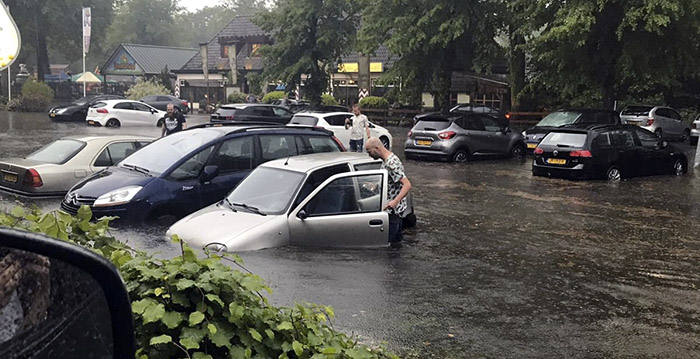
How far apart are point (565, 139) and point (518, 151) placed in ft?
19.4

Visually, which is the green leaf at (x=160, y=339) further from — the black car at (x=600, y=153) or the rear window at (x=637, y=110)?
the rear window at (x=637, y=110)

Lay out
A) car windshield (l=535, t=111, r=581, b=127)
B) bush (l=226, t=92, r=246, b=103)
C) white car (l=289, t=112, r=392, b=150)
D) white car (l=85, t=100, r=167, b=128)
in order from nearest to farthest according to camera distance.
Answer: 1. white car (l=289, t=112, r=392, b=150)
2. car windshield (l=535, t=111, r=581, b=127)
3. white car (l=85, t=100, r=167, b=128)
4. bush (l=226, t=92, r=246, b=103)

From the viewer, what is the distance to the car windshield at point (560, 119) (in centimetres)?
2631

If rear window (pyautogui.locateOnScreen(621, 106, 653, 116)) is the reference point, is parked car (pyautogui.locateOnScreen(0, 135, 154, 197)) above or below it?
below

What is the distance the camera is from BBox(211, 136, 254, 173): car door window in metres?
11.9

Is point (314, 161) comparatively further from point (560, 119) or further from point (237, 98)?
point (237, 98)

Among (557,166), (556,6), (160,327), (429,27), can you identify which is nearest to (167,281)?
(160,327)

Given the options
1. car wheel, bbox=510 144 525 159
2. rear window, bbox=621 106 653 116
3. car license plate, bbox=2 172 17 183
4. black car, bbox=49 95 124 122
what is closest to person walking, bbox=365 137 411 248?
car license plate, bbox=2 172 17 183

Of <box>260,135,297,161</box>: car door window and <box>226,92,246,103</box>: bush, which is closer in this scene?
<box>260,135,297,161</box>: car door window

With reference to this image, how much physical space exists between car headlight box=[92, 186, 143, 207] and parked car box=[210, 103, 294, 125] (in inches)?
844

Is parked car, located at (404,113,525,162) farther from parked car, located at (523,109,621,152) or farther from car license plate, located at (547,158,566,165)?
car license plate, located at (547,158,566,165)

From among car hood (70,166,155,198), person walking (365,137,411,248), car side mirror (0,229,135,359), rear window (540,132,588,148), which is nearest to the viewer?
car side mirror (0,229,135,359)

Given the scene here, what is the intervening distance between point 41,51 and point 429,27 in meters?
48.0

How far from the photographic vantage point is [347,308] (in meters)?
7.11
